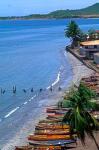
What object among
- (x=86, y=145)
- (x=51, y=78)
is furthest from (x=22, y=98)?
(x=86, y=145)

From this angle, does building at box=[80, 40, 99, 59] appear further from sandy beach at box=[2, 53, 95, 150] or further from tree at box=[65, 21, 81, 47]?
tree at box=[65, 21, 81, 47]

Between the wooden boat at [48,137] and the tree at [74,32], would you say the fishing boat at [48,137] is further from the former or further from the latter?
the tree at [74,32]

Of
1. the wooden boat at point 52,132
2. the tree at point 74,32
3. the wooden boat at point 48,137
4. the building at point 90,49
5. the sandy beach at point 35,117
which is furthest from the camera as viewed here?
the tree at point 74,32

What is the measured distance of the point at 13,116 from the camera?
62.0 m

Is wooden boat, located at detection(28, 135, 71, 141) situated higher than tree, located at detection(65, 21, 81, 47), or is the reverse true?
tree, located at detection(65, 21, 81, 47)

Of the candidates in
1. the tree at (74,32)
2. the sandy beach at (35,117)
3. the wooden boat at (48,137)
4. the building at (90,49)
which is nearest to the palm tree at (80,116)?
the sandy beach at (35,117)

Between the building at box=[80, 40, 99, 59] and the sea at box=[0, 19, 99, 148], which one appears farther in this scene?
the building at box=[80, 40, 99, 59]

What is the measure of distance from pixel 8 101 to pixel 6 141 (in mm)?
21635

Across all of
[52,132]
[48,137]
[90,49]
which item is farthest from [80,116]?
[90,49]

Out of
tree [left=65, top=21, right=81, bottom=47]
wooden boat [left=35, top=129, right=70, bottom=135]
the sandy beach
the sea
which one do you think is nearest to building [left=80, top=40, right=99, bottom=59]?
the sea

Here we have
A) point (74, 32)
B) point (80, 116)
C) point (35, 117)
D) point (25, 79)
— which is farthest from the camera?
point (74, 32)

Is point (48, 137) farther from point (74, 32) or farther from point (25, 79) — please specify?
point (74, 32)

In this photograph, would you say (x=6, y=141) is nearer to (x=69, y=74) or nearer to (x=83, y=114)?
(x=83, y=114)

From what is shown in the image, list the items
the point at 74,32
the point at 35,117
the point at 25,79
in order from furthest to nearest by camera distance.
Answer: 1. the point at 74,32
2. the point at 25,79
3. the point at 35,117
